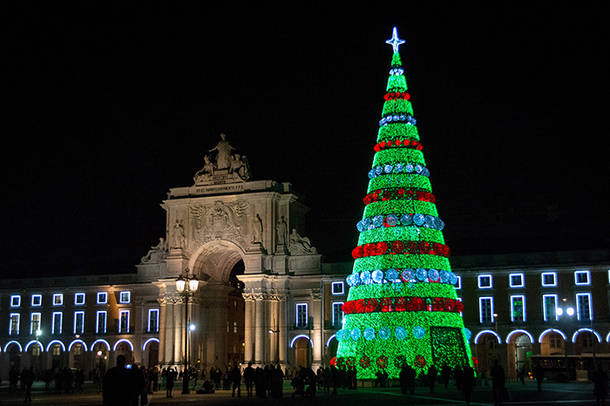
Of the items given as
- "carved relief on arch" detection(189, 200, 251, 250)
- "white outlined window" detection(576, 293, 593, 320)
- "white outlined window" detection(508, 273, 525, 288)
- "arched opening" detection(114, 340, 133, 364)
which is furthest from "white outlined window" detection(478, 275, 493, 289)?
"arched opening" detection(114, 340, 133, 364)

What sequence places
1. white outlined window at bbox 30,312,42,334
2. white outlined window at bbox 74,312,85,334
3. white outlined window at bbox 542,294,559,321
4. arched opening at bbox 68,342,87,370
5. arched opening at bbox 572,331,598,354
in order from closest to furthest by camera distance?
arched opening at bbox 572,331,598,354 < white outlined window at bbox 542,294,559,321 < arched opening at bbox 68,342,87,370 < white outlined window at bbox 74,312,85,334 < white outlined window at bbox 30,312,42,334

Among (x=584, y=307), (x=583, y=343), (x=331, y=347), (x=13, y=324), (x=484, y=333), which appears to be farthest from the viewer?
(x=13, y=324)

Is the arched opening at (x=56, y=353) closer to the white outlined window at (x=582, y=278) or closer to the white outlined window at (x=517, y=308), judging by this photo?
the white outlined window at (x=517, y=308)

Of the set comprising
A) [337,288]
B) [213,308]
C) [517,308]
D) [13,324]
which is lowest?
[13,324]

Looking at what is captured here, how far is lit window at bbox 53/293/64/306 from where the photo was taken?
8631 cm

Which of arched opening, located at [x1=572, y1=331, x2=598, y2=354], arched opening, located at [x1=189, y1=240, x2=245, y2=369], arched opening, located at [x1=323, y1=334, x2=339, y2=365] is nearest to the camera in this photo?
arched opening, located at [x1=572, y1=331, x2=598, y2=354]

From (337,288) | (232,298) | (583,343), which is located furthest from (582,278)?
(232,298)

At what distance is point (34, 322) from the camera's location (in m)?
86.5

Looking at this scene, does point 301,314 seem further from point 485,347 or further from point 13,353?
point 13,353

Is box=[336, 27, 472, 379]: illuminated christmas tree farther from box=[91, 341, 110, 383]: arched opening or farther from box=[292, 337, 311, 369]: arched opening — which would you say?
box=[91, 341, 110, 383]: arched opening

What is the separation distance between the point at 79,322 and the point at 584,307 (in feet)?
168

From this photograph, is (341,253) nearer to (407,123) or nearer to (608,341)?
(608,341)

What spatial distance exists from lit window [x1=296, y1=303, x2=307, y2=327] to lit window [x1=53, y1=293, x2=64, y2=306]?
26.8 m

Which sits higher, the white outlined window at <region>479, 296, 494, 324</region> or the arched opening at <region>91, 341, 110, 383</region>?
the white outlined window at <region>479, 296, 494, 324</region>
